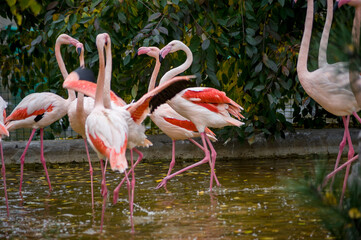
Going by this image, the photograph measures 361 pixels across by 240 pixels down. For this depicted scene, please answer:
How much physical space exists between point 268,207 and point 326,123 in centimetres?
494

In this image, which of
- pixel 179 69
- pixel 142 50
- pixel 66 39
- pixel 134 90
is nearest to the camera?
pixel 179 69

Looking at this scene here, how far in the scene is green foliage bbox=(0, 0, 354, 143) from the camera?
6781 mm

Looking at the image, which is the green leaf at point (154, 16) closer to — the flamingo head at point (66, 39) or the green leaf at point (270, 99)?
the flamingo head at point (66, 39)

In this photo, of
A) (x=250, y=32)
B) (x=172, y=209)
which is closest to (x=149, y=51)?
(x=250, y=32)

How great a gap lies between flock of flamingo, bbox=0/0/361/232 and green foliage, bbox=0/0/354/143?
1.51ft

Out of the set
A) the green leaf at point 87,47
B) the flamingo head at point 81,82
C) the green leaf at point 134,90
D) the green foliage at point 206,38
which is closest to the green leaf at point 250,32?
the green foliage at point 206,38

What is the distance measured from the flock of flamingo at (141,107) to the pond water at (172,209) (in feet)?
0.75

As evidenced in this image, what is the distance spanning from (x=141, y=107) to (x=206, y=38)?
2516mm

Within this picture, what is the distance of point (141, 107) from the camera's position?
476cm

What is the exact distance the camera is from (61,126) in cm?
870

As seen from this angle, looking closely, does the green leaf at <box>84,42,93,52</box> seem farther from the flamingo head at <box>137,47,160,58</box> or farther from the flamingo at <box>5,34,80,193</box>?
the flamingo head at <box>137,47,160,58</box>

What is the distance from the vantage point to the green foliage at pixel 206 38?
6.78 m

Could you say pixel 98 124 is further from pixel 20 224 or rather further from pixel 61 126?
pixel 61 126

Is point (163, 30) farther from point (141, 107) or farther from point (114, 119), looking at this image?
point (114, 119)
